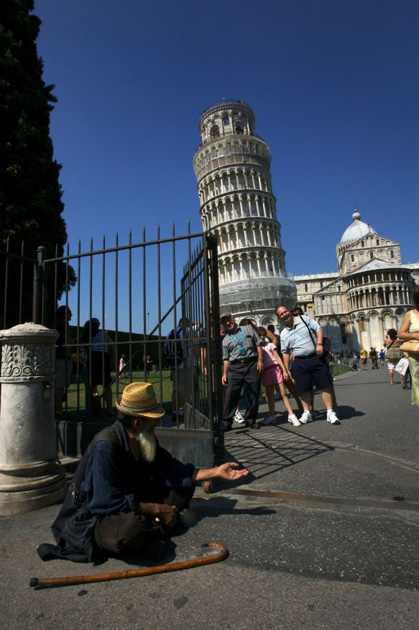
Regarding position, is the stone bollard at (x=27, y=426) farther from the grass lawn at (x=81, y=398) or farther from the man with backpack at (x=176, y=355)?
the man with backpack at (x=176, y=355)

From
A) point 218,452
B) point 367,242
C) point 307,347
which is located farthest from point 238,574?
point 367,242

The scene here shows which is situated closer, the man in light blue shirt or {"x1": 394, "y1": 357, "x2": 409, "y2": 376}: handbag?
the man in light blue shirt

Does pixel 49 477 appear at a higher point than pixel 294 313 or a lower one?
lower

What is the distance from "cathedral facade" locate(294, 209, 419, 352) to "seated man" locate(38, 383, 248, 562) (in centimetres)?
7934

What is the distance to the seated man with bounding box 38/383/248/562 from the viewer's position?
2205 mm

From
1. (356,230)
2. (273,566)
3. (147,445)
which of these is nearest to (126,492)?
(147,445)

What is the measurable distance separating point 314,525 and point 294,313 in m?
4.55

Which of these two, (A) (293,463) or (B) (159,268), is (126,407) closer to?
(B) (159,268)

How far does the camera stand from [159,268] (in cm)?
418

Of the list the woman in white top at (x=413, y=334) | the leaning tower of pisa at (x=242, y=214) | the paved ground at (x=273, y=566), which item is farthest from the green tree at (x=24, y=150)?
the leaning tower of pisa at (x=242, y=214)

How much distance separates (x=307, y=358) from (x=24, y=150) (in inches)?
356

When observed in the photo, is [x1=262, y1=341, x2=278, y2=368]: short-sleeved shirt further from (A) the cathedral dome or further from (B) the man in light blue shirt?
(A) the cathedral dome

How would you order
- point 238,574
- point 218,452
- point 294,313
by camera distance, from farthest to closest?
point 294,313 < point 218,452 < point 238,574

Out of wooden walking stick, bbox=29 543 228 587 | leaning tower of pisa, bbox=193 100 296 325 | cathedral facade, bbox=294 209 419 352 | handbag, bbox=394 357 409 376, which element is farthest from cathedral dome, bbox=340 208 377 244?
wooden walking stick, bbox=29 543 228 587
